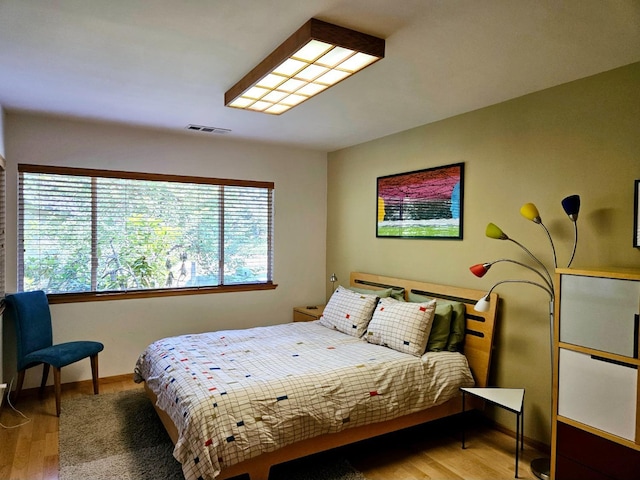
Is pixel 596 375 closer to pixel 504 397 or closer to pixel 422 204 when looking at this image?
pixel 504 397

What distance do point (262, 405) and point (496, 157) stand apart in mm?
2492

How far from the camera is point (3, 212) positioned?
3.64 metres

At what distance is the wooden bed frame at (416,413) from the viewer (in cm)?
239

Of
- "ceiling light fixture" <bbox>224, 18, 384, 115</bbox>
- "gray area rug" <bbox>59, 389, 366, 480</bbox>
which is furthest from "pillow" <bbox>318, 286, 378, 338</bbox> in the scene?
"ceiling light fixture" <bbox>224, 18, 384, 115</bbox>

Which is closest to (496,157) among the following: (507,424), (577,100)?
(577,100)

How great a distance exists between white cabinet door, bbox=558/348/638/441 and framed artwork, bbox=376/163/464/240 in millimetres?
1436

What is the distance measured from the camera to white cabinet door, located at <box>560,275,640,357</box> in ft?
6.99

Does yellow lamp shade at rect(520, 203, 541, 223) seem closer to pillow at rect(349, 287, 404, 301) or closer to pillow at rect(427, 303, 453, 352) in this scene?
pillow at rect(427, 303, 453, 352)

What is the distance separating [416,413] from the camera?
3.00m

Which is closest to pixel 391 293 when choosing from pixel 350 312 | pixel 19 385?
pixel 350 312

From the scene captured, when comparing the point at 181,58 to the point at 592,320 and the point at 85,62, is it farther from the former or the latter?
the point at 592,320

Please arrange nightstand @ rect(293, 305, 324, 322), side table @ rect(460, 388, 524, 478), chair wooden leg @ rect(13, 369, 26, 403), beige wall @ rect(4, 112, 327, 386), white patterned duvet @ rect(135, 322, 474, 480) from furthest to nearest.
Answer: nightstand @ rect(293, 305, 324, 322), beige wall @ rect(4, 112, 327, 386), chair wooden leg @ rect(13, 369, 26, 403), side table @ rect(460, 388, 524, 478), white patterned duvet @ rect(135, 322, 474, 480)

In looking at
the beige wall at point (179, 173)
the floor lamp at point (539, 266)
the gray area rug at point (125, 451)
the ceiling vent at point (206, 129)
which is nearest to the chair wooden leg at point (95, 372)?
the gray area rug at point (125, 451)

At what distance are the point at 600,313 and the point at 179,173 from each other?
153 inches
